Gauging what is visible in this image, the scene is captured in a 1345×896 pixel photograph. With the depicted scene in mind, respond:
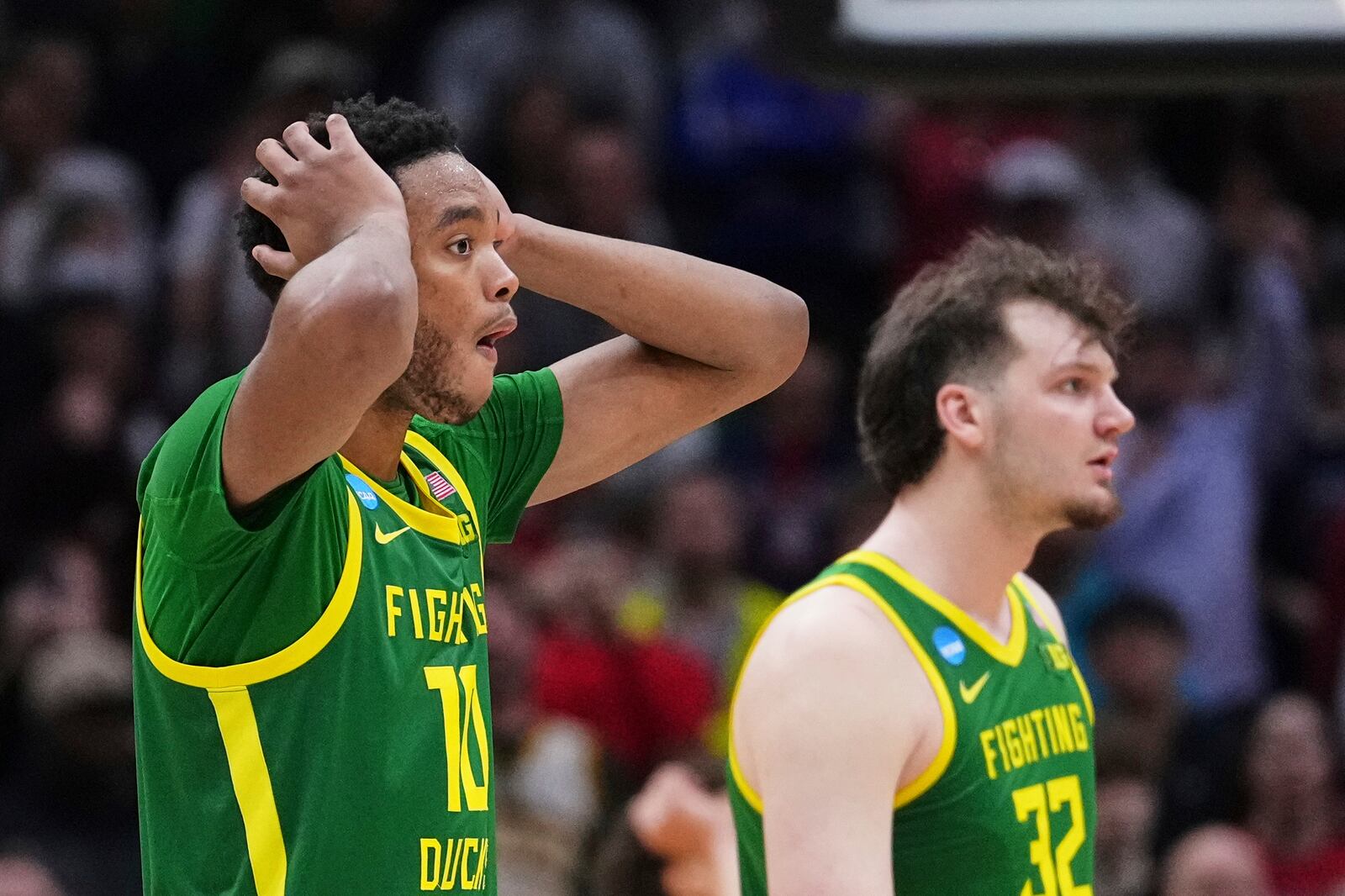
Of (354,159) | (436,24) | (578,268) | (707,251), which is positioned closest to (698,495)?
(707,251)

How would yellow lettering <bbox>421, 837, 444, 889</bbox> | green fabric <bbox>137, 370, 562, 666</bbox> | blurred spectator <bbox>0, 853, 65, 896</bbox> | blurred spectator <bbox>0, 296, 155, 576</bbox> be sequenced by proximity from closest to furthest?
green fabric <bbox>137, 370, 562, 666</bbox>, yellow lettering <bbox>421, 837, 444, 889</bbox>, blurred spectator <bbox>0, 853, 65, 896</bbox>, blurred spectator <bbox>0, 296, 155, 576</bbox>

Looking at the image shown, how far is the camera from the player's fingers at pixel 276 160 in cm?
293

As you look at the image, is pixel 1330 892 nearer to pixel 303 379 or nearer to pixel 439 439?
pixel 439 439

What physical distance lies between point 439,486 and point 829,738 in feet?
2.79

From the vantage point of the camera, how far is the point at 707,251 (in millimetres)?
8883

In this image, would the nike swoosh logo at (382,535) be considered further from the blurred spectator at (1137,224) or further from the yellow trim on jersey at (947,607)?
the blurred spectator at (1137,224)

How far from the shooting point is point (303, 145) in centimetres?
294

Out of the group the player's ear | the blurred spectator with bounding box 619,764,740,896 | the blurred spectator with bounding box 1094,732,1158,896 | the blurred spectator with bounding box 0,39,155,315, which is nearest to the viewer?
the player's ear

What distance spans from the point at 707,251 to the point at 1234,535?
2621 mm

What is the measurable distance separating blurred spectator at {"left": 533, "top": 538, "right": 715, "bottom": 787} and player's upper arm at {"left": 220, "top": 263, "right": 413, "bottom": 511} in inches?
164

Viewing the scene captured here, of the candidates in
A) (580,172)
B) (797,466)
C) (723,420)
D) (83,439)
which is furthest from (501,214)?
(580,172)

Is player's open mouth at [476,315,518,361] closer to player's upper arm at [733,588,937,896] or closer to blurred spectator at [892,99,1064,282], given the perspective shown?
player's upper arm at [733,588,937,896]

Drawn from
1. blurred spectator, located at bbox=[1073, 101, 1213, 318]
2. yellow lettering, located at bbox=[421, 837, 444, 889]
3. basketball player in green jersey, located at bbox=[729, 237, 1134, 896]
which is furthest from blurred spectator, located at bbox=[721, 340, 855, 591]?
yellow lettering, located at bbox=[421, 837, 444, 889]

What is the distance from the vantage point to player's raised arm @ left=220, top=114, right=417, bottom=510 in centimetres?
271
